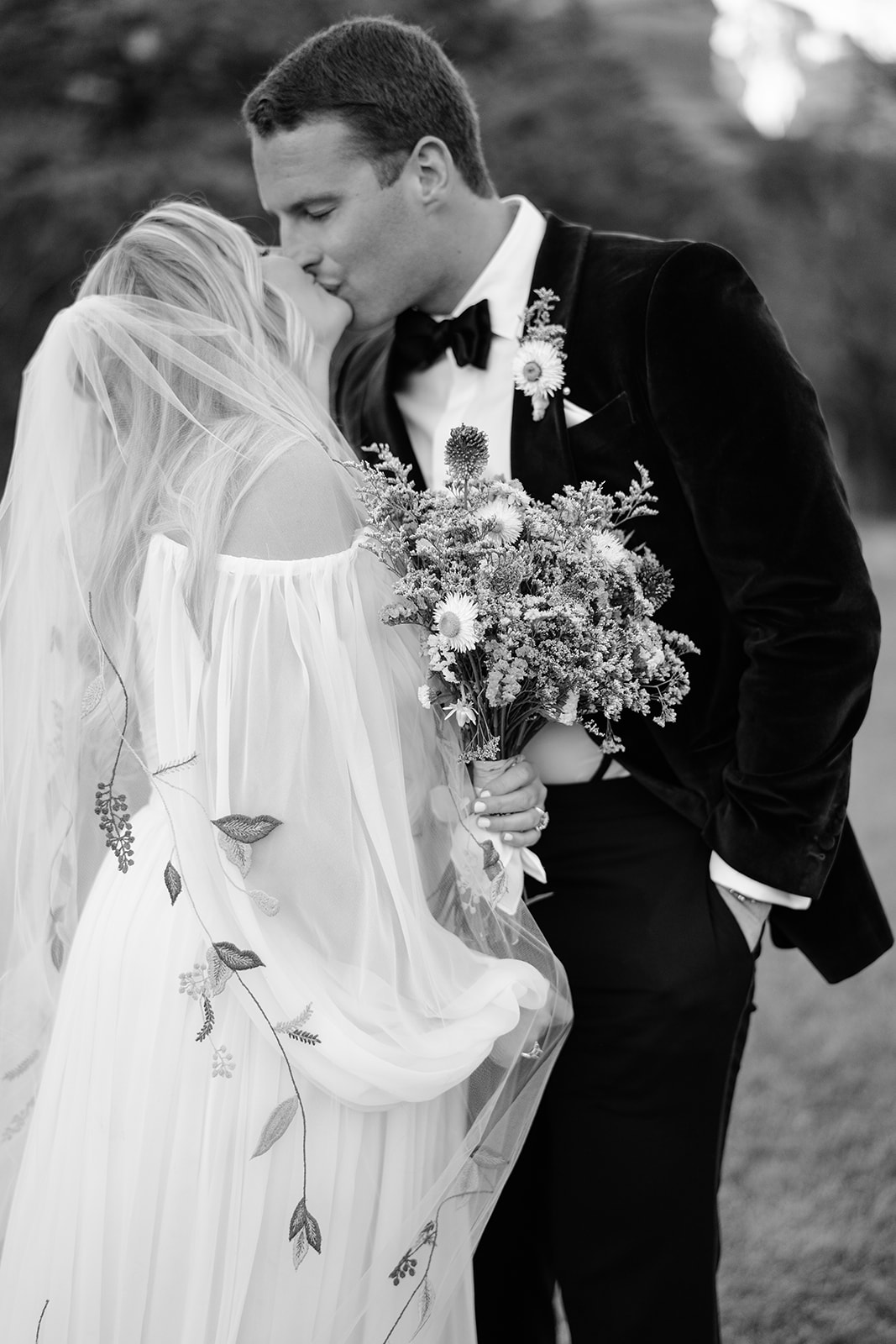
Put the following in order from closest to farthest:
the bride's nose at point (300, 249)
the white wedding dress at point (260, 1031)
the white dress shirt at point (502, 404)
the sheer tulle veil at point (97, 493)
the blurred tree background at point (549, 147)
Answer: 1. the white wedding dress at point (260, 1031)
2. the sheer tulle veil at point (97, 493)
3. the white dress shirt at point (502, 404)
4. the bride's nose at point (300, 249)
5. the blurred tree background at point (549, 147)

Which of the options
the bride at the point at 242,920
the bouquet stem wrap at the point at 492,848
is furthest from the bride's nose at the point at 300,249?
the bouquet stem wrap at the point at 492,848

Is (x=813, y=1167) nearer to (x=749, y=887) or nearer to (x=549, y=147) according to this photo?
(x=749, y=887)

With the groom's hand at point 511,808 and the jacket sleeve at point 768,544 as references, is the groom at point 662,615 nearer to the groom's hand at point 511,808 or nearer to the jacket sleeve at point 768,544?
the jacket sleeve at point 768,544

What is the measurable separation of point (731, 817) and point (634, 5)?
1276 inches

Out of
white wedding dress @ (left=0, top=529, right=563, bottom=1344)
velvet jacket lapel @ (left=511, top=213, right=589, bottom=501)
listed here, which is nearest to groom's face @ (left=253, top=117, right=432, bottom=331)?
velvet jacket lapel @ (left=511, top=213, right=589, bottom=501)

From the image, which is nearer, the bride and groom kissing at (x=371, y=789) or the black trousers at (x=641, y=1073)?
the bride and groom kissing at (x=371, y=789)

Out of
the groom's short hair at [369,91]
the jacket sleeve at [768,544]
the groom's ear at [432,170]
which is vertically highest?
the groom's short hair at [369,91]

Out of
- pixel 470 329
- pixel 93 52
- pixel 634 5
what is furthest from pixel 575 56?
pixel 470 329

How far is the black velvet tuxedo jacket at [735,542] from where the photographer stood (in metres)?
2.29

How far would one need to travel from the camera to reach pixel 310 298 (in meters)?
2.52

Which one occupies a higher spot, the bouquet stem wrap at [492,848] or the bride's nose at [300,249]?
the bride's nose at [300,249]

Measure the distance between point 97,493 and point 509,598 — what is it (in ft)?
2.63

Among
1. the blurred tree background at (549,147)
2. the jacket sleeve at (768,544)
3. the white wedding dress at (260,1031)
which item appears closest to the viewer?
the white wedding dress at (260,1031)

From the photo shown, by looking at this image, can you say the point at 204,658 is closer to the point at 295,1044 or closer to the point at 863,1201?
the point at 295,1044
